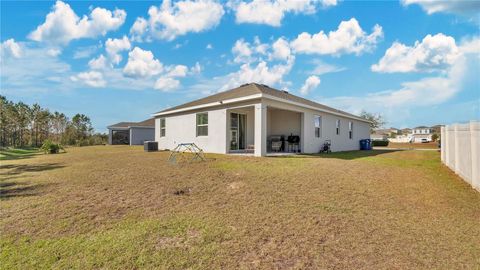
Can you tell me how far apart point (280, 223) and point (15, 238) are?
13.3ft

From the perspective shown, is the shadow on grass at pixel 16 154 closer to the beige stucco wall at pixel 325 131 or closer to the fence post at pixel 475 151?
the beige stucco wall at pixel 325 131

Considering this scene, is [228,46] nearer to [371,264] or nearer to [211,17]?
[211,17]

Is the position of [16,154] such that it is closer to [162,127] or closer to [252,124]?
[162,127]

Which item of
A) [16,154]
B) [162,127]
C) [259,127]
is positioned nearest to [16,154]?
[16,154]

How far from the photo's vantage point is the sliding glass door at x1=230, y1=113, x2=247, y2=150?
1592cm

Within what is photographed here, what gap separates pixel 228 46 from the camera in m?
16.6

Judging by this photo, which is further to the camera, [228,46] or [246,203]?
[228,46]

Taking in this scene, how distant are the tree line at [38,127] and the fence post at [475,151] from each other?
40.3 m

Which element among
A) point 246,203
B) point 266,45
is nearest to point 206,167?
point 246,203

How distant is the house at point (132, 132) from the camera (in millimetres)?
32438

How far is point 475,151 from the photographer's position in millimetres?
6164

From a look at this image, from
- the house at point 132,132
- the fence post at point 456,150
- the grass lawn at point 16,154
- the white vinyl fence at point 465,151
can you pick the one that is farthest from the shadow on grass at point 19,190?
the house at point 132,132

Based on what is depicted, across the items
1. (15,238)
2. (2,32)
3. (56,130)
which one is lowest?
(15,238)

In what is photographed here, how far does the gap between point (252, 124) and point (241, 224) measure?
13.6 metres
